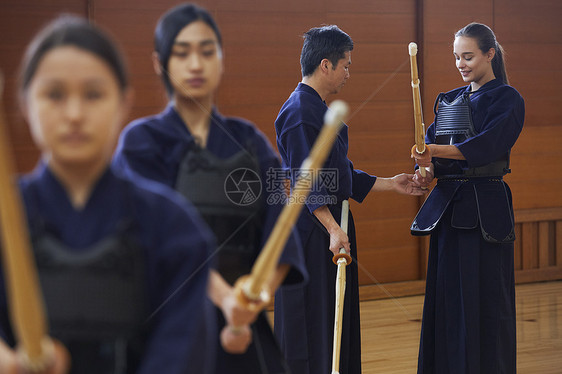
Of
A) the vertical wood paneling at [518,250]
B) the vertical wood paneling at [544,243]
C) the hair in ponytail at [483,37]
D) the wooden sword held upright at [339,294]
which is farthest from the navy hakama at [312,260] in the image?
the vertical wood paneling at [544,243]

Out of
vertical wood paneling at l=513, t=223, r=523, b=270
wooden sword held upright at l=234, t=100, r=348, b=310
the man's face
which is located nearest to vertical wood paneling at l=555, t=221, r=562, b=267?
vertical wood paneling at l=513, t=223, r=523, b=270

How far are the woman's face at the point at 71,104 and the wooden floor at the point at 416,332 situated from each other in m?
2.74

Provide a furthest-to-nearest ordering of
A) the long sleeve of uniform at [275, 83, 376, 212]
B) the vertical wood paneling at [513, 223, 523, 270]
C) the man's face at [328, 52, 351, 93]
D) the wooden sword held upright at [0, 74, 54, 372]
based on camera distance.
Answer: the vertical wood paneling at [513, 223, 523, 270]
the man's face at [328, 52, 351, 93]
the long sleeve of uniform at [275, 83, 376, 212]
the wooden sword held upright at [0, 74, 54, 372]

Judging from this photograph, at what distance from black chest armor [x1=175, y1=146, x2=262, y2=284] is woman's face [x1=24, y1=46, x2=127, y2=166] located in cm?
47

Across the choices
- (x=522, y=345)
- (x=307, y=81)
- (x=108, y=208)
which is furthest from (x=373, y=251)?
(x=108, y=208)

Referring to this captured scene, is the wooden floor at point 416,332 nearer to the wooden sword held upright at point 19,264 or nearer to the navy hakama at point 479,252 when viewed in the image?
the navy hakama at point 479,252

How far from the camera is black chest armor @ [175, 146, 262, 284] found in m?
1.42

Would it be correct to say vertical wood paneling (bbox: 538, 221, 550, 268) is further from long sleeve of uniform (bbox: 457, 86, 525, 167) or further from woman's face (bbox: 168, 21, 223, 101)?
woman's face (bbox: 168, 21, 223, 101)

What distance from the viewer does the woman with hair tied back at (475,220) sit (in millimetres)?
2869

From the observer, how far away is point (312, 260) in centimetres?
276

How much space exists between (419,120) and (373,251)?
2.52 meters

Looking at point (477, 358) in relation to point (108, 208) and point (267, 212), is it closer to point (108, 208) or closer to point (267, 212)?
point (267, 212)

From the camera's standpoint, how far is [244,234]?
147 cm

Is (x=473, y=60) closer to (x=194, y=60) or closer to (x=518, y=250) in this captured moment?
(x=194, y=60)
